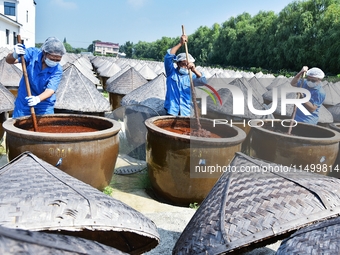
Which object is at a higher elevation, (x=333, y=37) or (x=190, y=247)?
(x=333, y=37)

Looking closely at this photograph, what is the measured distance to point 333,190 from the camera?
217 centimetres

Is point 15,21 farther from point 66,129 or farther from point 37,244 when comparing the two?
point 37,244

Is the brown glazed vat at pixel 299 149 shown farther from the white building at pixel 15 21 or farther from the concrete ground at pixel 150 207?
the white building at pixel 15 21

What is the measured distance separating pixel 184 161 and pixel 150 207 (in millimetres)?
724

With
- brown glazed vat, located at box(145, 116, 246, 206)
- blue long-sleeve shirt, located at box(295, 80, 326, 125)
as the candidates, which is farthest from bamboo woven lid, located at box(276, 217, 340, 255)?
blue long-sleeve shirt, located at box(295, 80, 326, 125)

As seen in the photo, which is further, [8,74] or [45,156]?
[8,74]

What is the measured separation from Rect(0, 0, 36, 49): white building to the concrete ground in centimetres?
2734

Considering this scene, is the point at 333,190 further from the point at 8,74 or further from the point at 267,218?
the point at 8,74

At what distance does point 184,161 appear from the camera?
11.5 ft

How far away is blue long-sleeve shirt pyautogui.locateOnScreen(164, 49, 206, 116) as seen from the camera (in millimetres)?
4961

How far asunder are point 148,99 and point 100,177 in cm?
276

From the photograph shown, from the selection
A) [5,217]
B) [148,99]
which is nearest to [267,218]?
[5,217]

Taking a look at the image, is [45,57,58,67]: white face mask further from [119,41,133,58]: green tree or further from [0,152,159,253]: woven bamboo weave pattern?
[119,41,133,58]: green tree

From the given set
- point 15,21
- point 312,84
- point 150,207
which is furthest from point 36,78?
point 15,21
